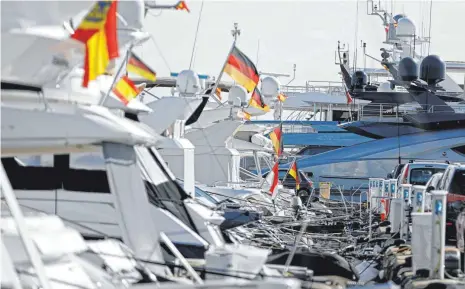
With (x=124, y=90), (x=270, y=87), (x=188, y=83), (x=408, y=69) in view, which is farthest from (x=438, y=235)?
(x=408, y=69)

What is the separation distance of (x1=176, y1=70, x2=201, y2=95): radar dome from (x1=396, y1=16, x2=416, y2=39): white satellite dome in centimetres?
1908

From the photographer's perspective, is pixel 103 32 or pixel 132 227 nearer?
pixel 103 32

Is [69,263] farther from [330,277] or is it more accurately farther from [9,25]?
[330,277]

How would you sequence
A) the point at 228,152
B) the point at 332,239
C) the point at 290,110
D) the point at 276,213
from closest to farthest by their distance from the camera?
1. the point at 332,239
2. the point at 276,213
3. the point at 228,152
4. the point at 290,110

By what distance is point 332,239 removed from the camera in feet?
58.3

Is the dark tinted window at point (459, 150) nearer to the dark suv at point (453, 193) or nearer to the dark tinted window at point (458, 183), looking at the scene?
the dark suv at point (453, 193)

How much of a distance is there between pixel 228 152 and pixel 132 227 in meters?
17.8

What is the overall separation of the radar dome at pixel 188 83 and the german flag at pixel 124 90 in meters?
12.8

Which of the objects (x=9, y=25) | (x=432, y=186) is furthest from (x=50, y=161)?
(x=432, y=186)

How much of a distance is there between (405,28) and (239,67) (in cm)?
2418

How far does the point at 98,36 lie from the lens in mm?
8633

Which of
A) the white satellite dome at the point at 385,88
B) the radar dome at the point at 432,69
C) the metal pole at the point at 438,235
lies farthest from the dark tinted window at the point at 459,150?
the metal pole at the point at 438,235

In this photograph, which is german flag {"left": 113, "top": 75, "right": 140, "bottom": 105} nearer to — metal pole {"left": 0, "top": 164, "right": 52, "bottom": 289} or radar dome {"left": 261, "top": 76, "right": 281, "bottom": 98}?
metal pole {"left": 0, "top": 164, "right": 52, "bottom": 289}

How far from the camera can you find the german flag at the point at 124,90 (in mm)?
11477
